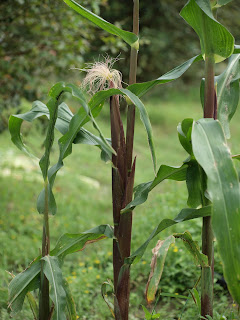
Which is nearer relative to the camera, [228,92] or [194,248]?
[194,248]

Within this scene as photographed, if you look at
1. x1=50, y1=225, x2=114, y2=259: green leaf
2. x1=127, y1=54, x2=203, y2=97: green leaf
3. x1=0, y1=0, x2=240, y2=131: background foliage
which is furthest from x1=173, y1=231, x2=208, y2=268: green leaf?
x1=0, y1=0, x2=240, y2=131: background foliage

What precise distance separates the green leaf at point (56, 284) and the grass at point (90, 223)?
0.41 m

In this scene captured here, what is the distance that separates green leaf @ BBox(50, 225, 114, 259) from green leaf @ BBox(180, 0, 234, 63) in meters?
0.72

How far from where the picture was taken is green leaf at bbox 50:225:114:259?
1758 mm

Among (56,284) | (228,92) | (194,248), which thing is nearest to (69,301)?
(56,284)

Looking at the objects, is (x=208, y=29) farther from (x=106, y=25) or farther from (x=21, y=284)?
(x=21, y=284)

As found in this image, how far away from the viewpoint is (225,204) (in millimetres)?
1347

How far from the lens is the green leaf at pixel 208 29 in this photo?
1.52m

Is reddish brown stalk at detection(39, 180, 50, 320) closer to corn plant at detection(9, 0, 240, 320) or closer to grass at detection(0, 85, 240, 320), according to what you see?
corn plant at detection(9, 0, 240, 320)

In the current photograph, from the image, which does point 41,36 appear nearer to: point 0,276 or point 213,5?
point 0,276

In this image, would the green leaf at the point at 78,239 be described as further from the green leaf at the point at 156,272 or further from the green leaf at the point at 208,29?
the green leaf at the point at 208,29

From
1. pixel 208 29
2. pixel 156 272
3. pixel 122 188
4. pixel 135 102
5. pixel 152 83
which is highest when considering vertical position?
pixel 208 29

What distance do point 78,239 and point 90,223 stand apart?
2.06 metres

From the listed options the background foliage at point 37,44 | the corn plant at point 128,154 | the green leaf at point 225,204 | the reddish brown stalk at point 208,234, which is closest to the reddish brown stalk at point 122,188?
the corn plant at point 128,154
